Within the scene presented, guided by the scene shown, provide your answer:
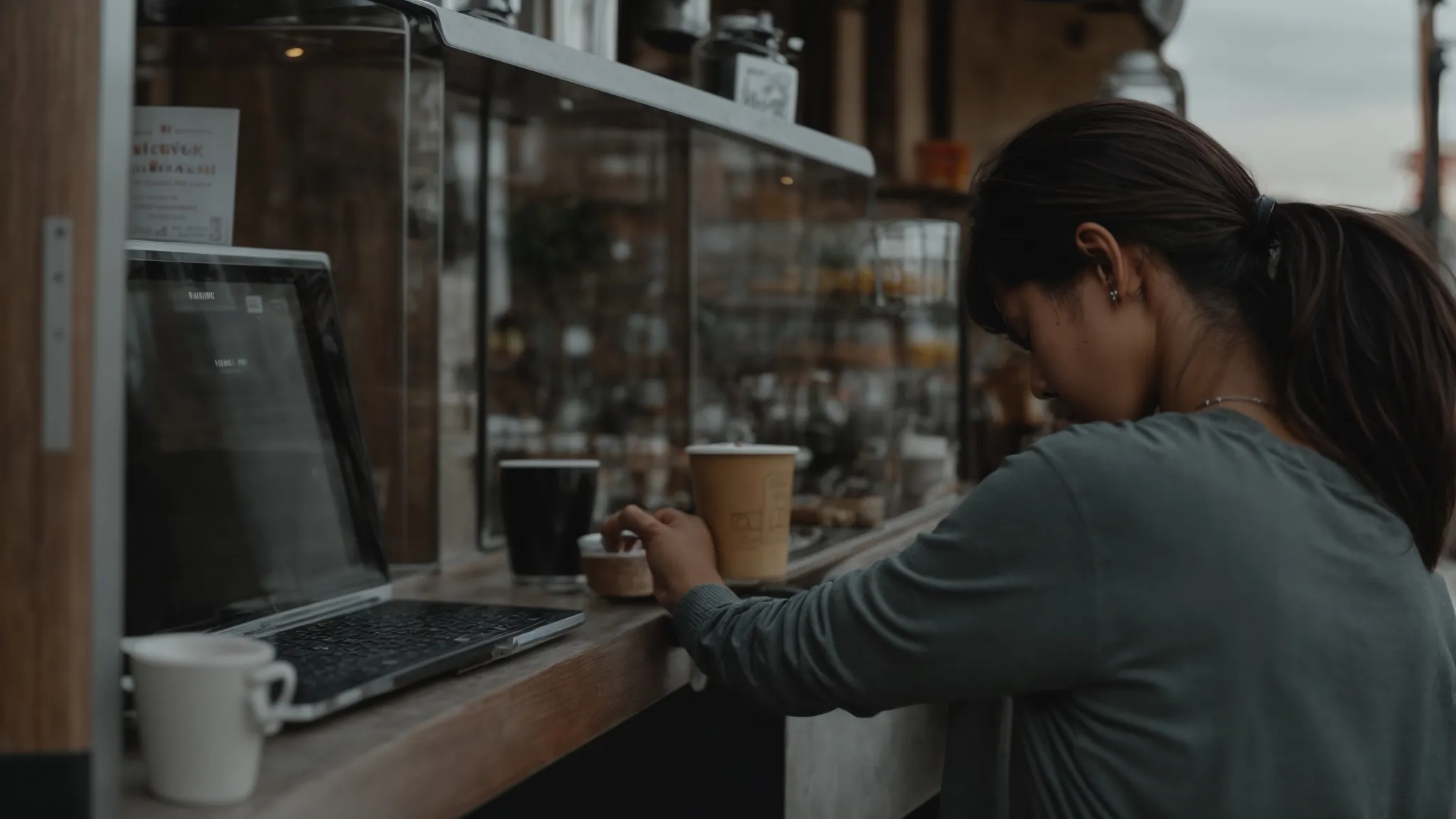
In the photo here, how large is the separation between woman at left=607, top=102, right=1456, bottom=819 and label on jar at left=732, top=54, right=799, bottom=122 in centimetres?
89

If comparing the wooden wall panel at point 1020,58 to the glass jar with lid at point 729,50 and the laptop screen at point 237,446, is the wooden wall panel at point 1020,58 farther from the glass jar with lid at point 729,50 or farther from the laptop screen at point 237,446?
the laptop screen at point 237,446

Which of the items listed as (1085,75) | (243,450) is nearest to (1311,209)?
(243,450)

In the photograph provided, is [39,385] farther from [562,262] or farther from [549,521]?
[562,262]

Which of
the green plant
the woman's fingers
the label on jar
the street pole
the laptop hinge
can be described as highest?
the street pole

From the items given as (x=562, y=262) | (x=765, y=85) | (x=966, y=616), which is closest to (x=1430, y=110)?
(x=562, y=262)

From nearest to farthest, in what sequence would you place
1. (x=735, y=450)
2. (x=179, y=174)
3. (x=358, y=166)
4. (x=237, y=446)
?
(x=237, y=446)
(x=179, y=174)
(x=735, y=450)
(x=358, y=166)

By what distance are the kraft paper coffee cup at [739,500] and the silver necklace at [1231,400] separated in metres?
0.49

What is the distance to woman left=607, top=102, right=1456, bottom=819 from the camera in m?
1.04

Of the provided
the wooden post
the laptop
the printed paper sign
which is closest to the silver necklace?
the laptop

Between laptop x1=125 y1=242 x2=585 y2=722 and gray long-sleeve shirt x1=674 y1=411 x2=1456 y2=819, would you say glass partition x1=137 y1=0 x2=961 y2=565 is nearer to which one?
laptop x1=125 y1=242 x2=585 y2=722

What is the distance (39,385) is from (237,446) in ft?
1.66

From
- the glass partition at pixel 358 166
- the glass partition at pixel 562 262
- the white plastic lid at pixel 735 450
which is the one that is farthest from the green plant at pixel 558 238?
the white plastic lid at pixel 735 450

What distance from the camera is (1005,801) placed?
132cm

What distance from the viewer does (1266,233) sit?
46.0 inches
